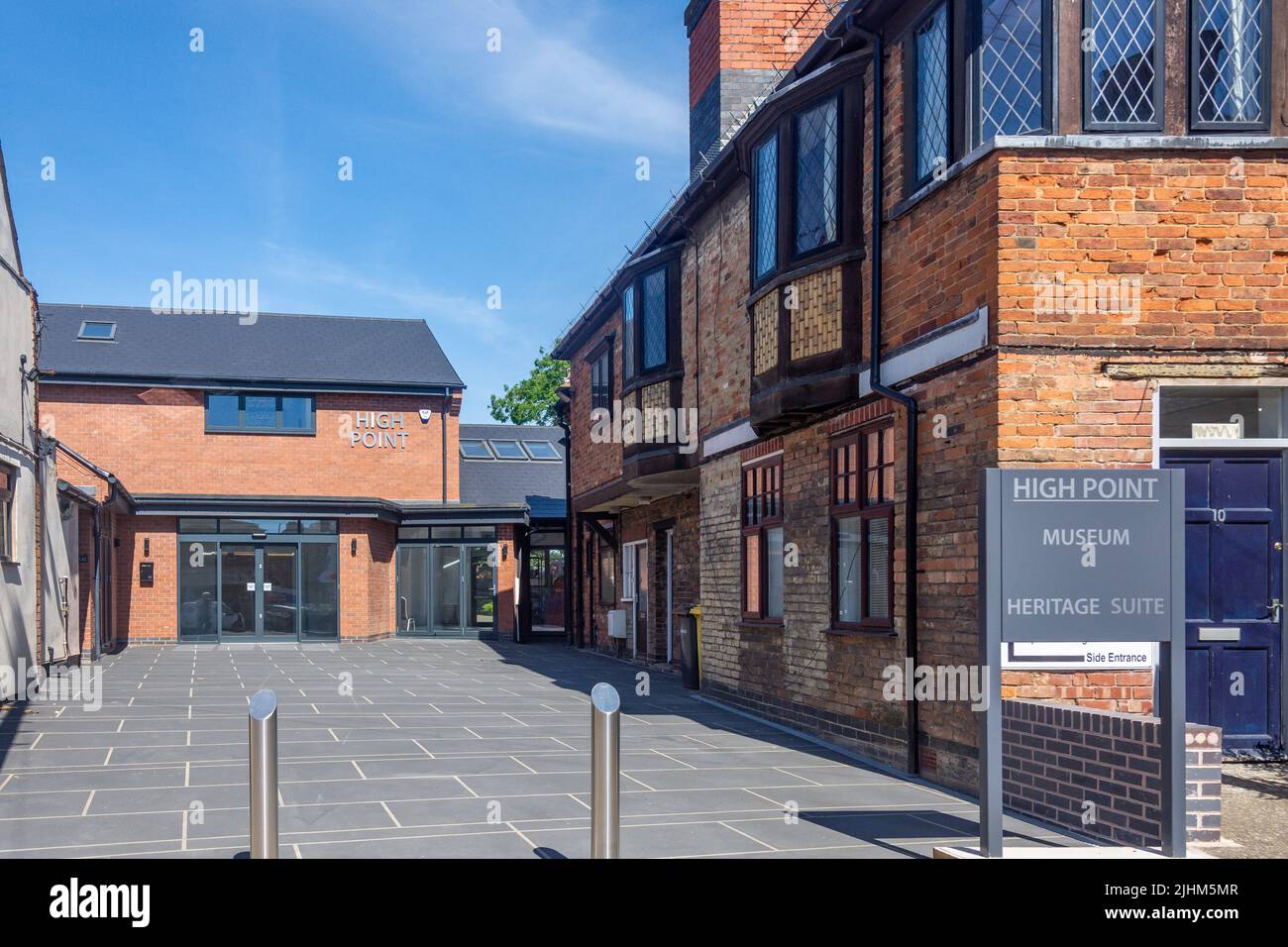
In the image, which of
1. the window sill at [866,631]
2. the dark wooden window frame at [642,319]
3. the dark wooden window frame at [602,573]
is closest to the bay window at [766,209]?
the window sill at [866,631]

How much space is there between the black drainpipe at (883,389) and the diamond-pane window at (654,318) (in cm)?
687

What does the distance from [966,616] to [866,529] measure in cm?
223

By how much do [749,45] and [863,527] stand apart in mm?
8478

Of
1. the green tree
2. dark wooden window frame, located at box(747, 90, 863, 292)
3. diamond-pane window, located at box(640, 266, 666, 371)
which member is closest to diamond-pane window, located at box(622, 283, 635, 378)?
diamond-pane window, located at box(640, 266, 666, 371)

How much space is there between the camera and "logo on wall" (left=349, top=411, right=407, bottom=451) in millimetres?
29734

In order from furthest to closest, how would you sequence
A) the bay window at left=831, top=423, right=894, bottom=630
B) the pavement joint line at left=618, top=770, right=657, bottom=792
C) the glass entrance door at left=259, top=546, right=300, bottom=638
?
the glass entrance door at left=259, top=546, right=300, bottom=638, the bay window at left=831, top=423, right=894, bottom=630, the pavement joint line at left=618, top=770, right=657, bottom=792

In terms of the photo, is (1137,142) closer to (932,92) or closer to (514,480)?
(932,92)

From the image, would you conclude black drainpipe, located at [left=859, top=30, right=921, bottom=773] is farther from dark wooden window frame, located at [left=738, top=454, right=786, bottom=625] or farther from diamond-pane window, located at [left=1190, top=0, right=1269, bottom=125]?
dark wooden window frame, located at [left=738, top=454, right=786, bottom=625]

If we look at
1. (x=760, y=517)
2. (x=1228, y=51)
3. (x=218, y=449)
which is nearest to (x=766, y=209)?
(x=760, y=517)

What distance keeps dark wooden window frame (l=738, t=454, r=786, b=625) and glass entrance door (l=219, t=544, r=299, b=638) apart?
Result: 16445 millimetres

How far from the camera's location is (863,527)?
10609mm

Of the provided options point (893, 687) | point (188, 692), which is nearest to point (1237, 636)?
point (893, 687)

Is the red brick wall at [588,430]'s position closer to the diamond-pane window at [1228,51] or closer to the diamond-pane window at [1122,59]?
the diamond-pane window at [1122,59]

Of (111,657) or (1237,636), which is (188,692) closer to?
(111,657)
